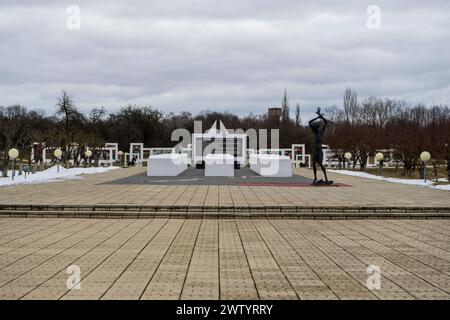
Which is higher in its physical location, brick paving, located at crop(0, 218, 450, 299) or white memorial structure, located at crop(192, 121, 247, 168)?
white memorial structure, located at crop(192, 121, 247, 168)

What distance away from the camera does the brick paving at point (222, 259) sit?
5.27 metres

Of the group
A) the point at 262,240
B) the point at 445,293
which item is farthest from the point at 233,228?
the point at 445,293

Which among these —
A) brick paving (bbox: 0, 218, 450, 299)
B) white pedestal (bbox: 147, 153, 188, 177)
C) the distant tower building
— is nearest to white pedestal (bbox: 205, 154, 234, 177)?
white pedestal (bbox: 147, 153, 188, 177)

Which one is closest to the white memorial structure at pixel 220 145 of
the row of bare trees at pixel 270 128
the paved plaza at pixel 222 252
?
the row of bare trees at pixel 270 128

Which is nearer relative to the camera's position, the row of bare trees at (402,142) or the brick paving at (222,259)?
the brick paving at (222,259)

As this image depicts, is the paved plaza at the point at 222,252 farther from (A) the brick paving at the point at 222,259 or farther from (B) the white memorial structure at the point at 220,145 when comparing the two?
(B) the white memorial structure at the point at 220,145

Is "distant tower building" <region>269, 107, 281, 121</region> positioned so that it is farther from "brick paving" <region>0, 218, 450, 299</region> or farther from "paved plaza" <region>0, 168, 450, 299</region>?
"brick paving" <region>0, 218, 450, 299</region>

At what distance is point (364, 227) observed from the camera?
9984mm

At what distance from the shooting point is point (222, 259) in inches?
270

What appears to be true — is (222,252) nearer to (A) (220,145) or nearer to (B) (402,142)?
(B) (402,142)

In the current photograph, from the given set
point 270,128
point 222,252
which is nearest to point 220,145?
point 270,128

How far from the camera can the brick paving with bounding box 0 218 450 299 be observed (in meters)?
5.27

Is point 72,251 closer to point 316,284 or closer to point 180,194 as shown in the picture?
point 316,284
